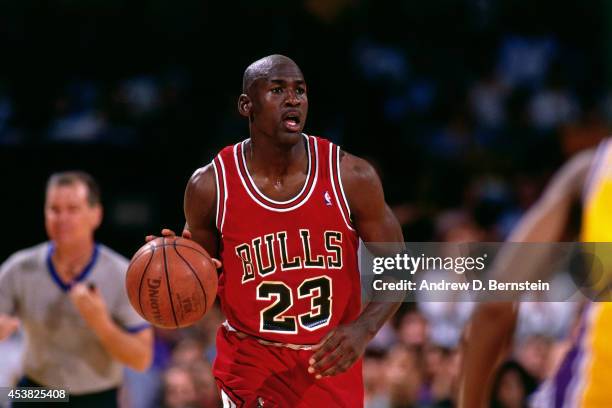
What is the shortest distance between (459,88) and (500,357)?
7389 millimetres

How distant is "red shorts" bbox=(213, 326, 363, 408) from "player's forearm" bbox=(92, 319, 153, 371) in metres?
1.27

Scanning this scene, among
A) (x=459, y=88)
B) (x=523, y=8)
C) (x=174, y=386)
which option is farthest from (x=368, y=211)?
(x=523, y=8)

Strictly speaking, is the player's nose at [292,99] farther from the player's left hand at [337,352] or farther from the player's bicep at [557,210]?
the player's bicep at [557,210]

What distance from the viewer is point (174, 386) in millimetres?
6102

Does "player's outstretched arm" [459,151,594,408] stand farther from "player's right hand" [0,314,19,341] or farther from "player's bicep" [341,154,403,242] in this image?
"player's right hand" [0,314,19,341]

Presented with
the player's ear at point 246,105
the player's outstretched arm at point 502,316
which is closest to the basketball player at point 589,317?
the player's outstretched arm at point 502,316

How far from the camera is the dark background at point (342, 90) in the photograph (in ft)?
26.4

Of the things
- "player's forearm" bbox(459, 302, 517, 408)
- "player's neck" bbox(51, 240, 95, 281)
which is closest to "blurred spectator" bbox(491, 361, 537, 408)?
"player's neck" bbox(51, 240, 95, 281)

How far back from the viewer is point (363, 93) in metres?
8.96

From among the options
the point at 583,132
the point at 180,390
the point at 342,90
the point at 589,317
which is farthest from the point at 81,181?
the point at 583,132

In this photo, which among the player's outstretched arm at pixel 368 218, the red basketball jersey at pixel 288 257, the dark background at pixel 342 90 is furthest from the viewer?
the dark background at pixel 342 90

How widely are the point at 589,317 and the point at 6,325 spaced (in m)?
3.83

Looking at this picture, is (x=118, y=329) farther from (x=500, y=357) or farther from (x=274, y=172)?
(x=500, y=357)

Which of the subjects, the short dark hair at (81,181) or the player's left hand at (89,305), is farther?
the short dark hair at (81,181)
